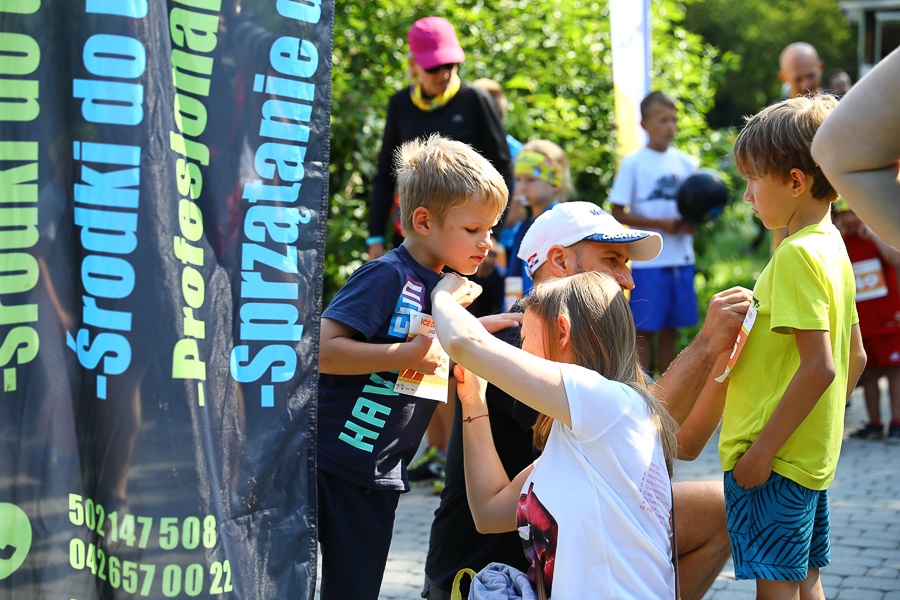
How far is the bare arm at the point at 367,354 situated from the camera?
262 centimetres

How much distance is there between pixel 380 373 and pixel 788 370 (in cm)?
111

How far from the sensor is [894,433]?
22.7 feet

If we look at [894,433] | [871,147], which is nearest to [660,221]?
[894,433]

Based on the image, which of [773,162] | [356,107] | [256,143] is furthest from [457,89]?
[256,143]

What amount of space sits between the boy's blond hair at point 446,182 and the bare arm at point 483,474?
1.54ft

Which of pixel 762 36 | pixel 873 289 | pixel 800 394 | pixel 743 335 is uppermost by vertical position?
A: pixel 762 36

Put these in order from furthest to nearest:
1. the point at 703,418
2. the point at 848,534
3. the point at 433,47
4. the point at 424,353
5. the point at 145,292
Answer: the point at 433,47
the point at 848,534
the point at 703,418
the point at 424,353
the point at 145,292

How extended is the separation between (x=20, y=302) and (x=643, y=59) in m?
6.14

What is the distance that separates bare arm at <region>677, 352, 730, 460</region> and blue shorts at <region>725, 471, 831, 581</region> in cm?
23

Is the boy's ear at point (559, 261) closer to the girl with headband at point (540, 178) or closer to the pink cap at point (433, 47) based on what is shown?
the girl with headband at point (540, 178)

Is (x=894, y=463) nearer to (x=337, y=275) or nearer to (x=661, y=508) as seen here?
(x=337, y=275)

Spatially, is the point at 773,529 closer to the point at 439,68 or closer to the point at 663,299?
the point at 439,68

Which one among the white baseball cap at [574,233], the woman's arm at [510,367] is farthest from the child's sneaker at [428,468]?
the woman's arm at [510,367]

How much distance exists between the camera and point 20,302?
1.97m
